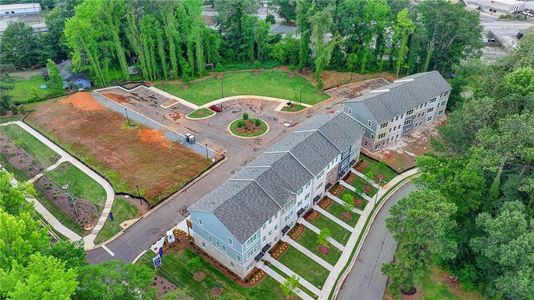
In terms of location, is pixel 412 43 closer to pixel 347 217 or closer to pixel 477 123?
pixel 477 123

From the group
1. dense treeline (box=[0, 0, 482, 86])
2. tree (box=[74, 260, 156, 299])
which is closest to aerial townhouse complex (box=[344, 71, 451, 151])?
dense treeline (box=[0, 0, 482, 86])

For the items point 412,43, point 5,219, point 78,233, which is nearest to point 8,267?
point 5,219

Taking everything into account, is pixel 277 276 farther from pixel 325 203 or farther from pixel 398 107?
pixel 398 107

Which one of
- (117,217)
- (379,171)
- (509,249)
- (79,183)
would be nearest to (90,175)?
(79,183)

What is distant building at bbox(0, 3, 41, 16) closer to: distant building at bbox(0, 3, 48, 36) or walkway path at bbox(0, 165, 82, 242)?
distant building at bbox(0, 3, 48, 36)

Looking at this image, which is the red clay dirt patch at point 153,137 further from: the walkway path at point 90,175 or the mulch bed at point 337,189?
the mulch bed at point 337,189

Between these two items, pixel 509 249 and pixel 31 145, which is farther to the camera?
pixel 31 145
